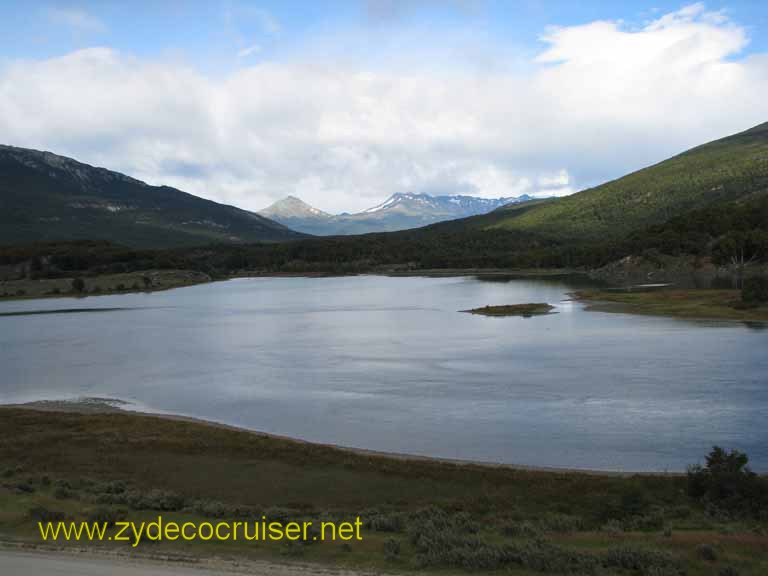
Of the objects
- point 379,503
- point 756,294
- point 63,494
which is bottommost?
point 379,503

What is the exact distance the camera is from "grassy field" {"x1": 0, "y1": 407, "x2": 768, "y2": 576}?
12383mm

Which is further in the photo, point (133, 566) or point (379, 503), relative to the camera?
point (379, 503)

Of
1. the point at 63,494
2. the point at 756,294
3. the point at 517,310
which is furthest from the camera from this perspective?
the point at 517,310

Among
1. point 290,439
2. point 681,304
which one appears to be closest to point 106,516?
point 290,439

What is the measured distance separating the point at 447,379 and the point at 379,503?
19.2m

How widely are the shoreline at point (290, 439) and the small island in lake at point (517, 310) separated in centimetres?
4235

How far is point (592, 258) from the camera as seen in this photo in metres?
150

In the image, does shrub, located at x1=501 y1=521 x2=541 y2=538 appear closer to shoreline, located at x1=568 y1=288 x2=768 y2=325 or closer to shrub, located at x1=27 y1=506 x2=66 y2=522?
shrub, located at x1=27 y1=506 x2=66 y2=522

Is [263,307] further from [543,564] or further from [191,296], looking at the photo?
[543,564]

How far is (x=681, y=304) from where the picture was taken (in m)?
67.1

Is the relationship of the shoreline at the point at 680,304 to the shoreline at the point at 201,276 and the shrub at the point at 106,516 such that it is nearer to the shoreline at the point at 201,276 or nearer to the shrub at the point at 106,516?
the shrub at the point at 106,516

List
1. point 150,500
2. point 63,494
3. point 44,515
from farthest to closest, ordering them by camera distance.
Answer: point 63,494 < point 150,500 < point 44,515

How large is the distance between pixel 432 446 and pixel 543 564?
13049 mm

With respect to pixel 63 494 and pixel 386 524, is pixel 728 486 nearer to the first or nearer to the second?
pixel 386 524
